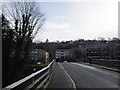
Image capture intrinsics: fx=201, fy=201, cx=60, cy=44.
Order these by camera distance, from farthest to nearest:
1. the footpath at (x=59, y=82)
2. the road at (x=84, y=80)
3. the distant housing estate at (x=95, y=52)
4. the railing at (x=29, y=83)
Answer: the distant housing estate at (x=95, y=52), the road at (x=84, y=80), the footpath at (x=59, y=82), the railing at (x=29, y=83)

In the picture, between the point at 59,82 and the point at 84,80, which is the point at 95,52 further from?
the point at 59,82

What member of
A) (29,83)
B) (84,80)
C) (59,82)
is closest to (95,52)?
(84,80)

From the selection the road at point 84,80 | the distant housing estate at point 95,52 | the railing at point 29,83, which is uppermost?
the railing at point 29,83

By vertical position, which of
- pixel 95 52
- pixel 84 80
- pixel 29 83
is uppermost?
pixel 29 83

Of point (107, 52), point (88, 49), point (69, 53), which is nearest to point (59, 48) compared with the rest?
point (69, 53)

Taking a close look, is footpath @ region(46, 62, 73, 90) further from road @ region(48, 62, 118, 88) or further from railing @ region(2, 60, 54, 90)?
railing @ region(2, 60, 54, 90)

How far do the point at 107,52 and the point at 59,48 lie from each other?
51.7 m

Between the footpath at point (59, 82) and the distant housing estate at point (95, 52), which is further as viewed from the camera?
the distant housing estate at point (95, 52)

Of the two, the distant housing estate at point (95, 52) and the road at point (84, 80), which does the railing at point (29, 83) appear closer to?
the road at point (84, 80)

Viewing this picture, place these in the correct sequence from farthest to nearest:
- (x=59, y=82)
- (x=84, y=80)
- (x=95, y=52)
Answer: (x=95, y=52) → (x=84, y=80) → (x=59, y=82)

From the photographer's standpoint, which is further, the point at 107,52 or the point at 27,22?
the point at 107,52

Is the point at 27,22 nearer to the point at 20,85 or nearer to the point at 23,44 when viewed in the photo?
the point at 23,44

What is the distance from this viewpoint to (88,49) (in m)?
144

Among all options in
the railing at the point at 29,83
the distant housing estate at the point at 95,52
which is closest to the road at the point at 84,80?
the railing at the point at 29,83
